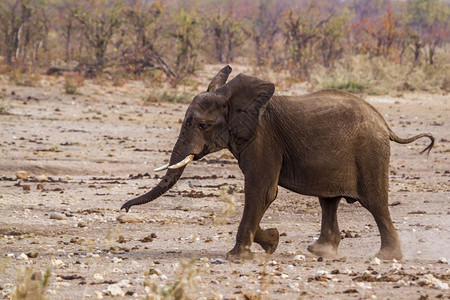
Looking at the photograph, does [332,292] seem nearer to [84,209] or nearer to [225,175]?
[84,209]

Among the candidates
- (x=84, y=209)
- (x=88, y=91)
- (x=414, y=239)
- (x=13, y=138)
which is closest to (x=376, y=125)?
(x=414, y=239)

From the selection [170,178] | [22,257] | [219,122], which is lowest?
[22,257]

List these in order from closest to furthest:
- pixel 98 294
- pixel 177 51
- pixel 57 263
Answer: pixel 98 294, pixel 57 263, pixel 177 51

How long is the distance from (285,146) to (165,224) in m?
2.02

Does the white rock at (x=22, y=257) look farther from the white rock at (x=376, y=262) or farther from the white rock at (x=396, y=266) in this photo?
the white rock at (x=396, y=266)

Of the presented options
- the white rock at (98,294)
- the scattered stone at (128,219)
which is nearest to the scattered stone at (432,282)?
the white rock at (98,294)

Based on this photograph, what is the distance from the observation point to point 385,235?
6902 mm

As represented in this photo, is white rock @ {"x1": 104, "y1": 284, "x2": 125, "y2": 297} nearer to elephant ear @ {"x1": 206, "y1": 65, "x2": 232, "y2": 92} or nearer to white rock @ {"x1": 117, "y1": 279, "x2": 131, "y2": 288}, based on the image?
white rock @ {"x1": 117, "y1": 279, "x2": 131, "y2": 288}

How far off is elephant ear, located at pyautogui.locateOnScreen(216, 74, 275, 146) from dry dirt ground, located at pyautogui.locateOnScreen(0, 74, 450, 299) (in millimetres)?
757

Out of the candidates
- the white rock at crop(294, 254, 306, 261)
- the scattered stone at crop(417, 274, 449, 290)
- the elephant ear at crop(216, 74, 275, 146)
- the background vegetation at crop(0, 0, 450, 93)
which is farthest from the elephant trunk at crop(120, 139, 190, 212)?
the background vegetation at crop(0, 0, 450, 93)

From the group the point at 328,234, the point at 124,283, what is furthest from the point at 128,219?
the point at 124,283

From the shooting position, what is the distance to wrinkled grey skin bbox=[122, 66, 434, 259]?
677cm

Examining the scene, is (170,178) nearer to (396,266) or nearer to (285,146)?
(285,146)

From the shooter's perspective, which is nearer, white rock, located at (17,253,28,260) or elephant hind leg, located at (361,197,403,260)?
white rock, located at (17,253,28,260)
